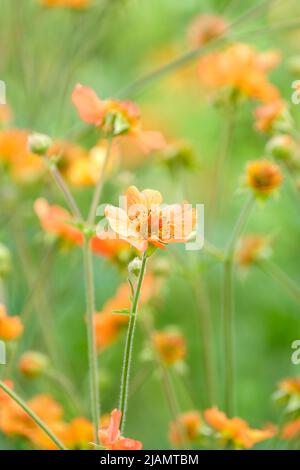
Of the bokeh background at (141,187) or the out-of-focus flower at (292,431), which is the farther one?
the bokeh background at (141,187)

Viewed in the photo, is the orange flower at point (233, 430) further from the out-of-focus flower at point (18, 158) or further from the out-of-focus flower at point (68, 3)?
the out-of-focus flower at point (68, 3)

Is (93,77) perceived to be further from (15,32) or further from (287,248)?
(287,248)

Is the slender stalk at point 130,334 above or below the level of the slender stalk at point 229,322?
below

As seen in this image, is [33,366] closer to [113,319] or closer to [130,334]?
[113,319]

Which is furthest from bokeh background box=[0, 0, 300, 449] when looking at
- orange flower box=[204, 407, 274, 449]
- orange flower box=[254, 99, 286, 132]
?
orange flower box=[204, 407, 274, 449]

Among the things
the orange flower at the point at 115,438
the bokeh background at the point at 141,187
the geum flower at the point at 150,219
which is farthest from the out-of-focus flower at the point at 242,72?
the orange flower at the point at 115,438

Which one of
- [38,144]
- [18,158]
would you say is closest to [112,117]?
[38,144]
